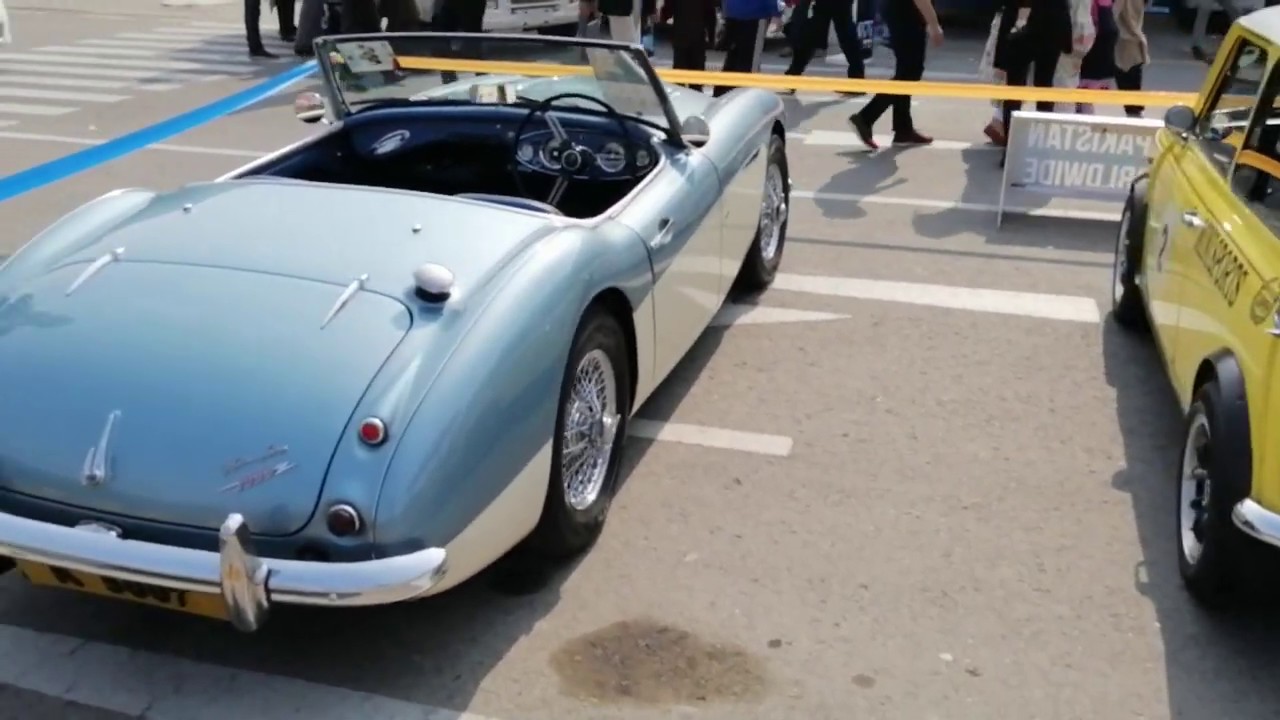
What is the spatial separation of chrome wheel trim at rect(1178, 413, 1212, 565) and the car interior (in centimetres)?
208

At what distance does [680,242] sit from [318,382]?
1775 mm

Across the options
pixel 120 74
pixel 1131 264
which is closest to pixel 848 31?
pixel 1131 264

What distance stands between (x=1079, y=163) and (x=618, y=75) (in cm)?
366

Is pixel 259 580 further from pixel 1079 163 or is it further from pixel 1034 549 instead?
pixel 1079 163

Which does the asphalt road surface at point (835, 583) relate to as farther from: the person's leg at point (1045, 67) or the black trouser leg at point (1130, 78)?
the black trouser leg at point (1130, 78)

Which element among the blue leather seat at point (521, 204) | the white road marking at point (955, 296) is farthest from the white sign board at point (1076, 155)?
the blue leather seat at point (521, 204)

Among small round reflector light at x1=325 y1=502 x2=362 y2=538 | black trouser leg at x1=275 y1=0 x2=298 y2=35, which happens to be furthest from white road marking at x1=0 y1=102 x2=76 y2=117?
small round reflector light at x1=325 y1=502 x2=362 y2=538

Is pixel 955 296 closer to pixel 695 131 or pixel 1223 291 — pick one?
pixel 695 131

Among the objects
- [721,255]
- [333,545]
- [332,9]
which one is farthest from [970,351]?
[332,9]

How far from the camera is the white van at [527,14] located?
536 inches

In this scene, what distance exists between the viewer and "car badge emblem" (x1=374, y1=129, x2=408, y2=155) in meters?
5.02

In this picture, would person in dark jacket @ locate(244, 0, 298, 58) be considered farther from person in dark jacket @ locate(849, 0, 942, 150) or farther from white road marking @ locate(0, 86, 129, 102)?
person in dark jacket @ locate(849, 0, 942, 150)

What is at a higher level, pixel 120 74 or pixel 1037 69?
pixel 1037 69

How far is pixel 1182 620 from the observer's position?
364 centimetres
